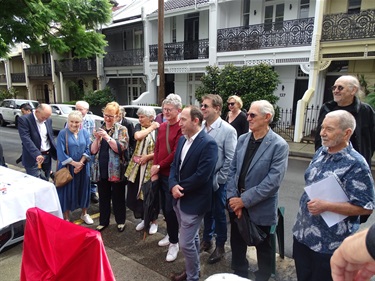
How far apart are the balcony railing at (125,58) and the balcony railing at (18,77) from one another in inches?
521

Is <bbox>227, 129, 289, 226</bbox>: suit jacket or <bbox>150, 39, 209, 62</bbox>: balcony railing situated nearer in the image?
<bbox>227, 129, 289, 226</bbox>: suit jacket

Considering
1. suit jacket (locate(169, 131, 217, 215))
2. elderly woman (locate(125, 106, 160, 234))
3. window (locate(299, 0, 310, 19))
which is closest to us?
suit jacket (locate(169, 131, 217, 215))

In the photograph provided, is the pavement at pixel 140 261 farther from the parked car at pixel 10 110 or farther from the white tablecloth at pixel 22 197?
the parked car at pixel 10 110

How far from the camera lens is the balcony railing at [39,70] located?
2619 cm

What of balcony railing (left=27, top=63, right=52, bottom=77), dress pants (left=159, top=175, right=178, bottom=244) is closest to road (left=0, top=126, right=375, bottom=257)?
dress pants (left=159, top=175, right=178, bottom=244)

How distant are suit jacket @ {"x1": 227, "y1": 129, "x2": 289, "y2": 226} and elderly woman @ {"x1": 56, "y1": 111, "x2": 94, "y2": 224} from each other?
2.57 metres

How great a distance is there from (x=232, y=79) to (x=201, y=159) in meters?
9.16

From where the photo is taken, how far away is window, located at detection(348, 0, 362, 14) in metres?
11.8

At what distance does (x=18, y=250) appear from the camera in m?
3.57

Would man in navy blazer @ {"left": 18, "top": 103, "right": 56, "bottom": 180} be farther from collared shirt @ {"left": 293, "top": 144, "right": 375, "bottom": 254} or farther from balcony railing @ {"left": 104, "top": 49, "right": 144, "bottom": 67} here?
balcony railing @ {"left": 104, "top": 49, "right": 144, "bottom": 67}

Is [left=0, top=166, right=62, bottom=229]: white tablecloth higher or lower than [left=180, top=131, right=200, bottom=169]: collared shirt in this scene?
lower

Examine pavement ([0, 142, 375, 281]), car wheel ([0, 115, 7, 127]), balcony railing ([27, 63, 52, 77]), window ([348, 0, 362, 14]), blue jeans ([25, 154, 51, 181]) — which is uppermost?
window ([348, 0, 362, 14])

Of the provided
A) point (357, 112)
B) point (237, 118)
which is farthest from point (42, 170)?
point (357, 112)

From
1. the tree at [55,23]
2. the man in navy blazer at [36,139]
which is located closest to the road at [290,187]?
the tree at [55,23]
